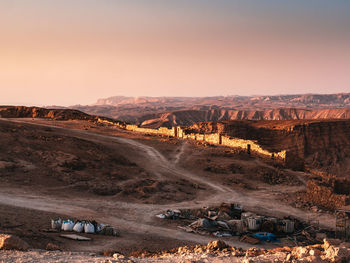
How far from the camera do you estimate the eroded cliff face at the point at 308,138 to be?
51.8 m

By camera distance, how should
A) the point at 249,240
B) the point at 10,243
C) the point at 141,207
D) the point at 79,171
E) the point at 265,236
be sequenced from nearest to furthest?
the point at 10,243 → the point at 249,240 → the point at 265,236 → the point at 141,207 → the point at 79,171

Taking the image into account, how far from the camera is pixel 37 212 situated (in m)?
15.6

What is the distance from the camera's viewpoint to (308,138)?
55.7 metres

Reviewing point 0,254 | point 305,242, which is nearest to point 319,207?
point 305,242

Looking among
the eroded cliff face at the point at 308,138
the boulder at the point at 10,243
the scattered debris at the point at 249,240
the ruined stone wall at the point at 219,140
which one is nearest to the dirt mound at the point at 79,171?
the scattered debris at the point at 249,240

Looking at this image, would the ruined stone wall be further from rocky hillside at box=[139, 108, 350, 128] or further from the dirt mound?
rocky hillside at box=[139, 108, 350, 128]

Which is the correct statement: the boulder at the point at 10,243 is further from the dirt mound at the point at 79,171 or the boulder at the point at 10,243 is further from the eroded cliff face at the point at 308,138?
the eroded cliff face at the point at 308,138

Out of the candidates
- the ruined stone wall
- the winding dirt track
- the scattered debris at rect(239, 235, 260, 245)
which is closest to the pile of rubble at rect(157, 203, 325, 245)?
the scattered debris at rect(239, 235, 260, 245)

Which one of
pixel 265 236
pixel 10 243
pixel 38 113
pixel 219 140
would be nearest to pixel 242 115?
pixel 38 113

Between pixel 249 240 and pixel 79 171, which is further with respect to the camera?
pixel 79 171

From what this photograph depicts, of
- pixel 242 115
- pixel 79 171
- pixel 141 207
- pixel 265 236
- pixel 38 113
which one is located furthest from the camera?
pixel 242 115

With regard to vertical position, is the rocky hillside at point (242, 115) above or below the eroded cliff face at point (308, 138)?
above

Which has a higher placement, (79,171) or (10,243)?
(10,243)

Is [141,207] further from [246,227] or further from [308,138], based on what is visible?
[308,138]
